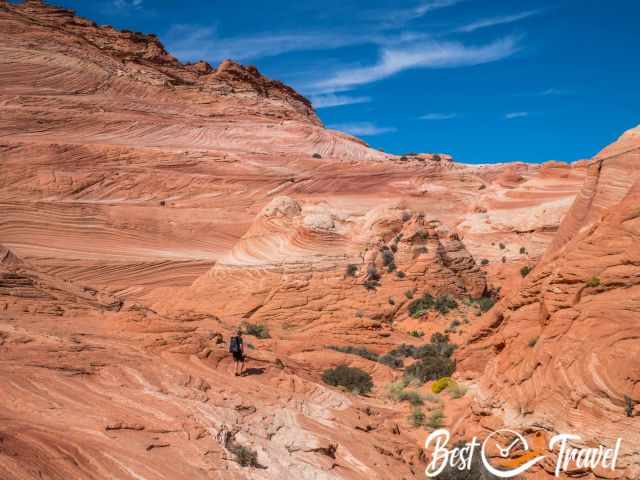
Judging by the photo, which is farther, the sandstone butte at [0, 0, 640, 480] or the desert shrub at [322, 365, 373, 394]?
the desert shrub at [322, 365, 373, 394]

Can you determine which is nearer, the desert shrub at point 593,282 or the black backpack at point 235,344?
the desert shrub at point 593,282

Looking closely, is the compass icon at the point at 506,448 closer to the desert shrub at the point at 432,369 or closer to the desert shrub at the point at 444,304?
the desert shrub at the point at 432,369

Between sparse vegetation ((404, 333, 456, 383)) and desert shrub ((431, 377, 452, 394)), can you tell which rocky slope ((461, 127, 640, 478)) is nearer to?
desert shrub ((431, 377, 452, 394))

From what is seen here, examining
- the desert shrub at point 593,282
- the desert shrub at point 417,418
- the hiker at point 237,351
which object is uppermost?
the desert shrub at point 593,282

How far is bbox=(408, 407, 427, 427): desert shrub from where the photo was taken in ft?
39.8

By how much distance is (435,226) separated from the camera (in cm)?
2450

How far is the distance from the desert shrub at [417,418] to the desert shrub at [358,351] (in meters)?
5.44

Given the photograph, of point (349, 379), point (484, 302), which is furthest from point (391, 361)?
point (484, 302)

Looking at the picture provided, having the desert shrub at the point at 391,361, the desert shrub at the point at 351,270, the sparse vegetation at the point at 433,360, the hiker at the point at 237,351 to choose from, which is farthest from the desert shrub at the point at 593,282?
the desert shrub at the point at 351,270

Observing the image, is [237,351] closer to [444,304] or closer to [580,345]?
[580,345]

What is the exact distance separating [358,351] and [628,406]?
36.2ft

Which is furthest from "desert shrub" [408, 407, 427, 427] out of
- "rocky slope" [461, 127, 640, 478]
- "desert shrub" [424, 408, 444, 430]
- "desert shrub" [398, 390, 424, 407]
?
"rocky slope" [461, 127, 640, 478]

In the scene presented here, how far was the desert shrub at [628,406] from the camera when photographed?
793 cm

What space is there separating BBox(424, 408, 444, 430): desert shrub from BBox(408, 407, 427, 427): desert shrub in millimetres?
128
